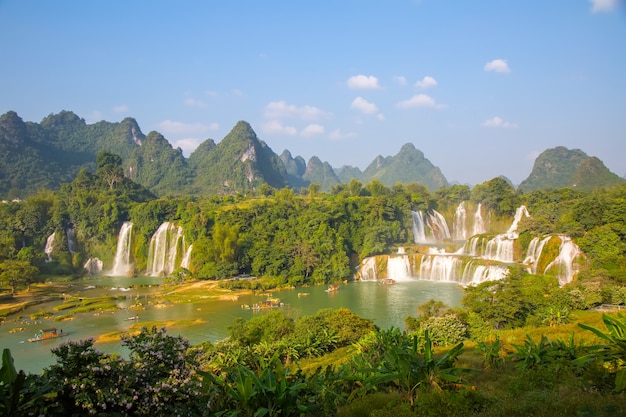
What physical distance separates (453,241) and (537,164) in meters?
45.2

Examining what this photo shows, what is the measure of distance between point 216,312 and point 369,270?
1472cm

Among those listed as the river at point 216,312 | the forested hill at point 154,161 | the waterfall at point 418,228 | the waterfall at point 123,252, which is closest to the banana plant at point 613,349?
the river at point 216,312

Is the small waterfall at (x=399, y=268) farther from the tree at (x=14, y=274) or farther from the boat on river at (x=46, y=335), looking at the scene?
the tree at (x=14, y=274)

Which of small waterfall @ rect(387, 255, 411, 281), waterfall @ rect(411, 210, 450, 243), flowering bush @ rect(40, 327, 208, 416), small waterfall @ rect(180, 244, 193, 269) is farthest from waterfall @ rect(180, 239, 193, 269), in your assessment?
flowering bush @ rect(40, 327, 208, 416)

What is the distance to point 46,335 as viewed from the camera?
63.0 ft

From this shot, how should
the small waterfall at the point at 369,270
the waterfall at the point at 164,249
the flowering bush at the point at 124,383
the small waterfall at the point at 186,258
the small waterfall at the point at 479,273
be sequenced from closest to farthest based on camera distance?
the flowering bush at the point at 124,383
the small waterfall at the point at 479,273
the small waterfall at the point at 369,270
the small waterfall at the point at 186,258
the waterfall at the point at 164,249

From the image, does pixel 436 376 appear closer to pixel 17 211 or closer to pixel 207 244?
pixel 207 244

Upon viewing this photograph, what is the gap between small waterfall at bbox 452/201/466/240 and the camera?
47019mm

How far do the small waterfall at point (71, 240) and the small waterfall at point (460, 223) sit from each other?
4145cm

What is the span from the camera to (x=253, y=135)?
283ft

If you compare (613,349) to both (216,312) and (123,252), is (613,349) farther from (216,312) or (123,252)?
(123,252)

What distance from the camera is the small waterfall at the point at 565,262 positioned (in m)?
23.5

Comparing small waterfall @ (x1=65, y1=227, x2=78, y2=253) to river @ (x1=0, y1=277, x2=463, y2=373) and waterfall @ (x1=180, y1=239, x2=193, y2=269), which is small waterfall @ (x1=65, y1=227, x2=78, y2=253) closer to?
waterfall @ (x1=180, y1=239, x2=193, y2=269)

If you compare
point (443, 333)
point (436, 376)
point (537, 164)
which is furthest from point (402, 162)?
point (436, 376)
